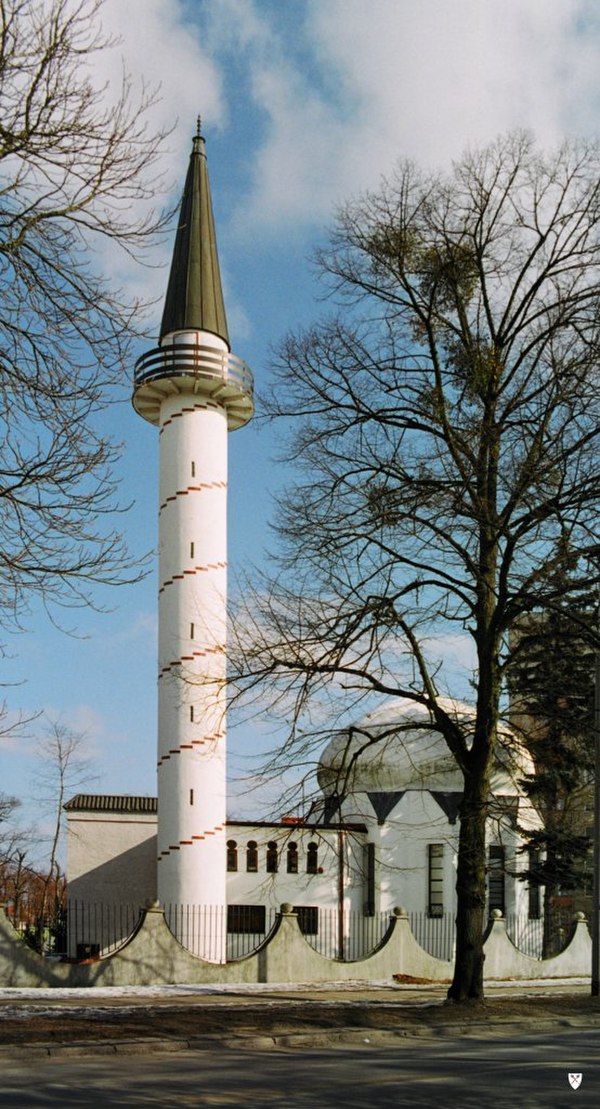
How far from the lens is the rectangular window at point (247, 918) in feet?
132

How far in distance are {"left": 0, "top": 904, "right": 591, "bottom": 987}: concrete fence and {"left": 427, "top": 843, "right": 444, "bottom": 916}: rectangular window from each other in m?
8.73

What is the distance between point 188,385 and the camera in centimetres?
4053

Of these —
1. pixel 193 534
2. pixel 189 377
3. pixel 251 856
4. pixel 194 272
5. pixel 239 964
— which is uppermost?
pixel 194 272

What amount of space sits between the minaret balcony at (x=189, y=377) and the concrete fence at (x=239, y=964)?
59.9 feet

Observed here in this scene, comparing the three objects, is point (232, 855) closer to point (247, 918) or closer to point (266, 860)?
point (266, 860)

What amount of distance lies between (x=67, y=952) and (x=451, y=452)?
2309 centimetres

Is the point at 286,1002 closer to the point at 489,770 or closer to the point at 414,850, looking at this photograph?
the point at 489,770

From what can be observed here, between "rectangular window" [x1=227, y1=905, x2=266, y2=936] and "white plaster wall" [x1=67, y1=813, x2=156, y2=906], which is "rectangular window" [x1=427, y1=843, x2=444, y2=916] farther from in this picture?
"white plaster wall" [x1=67, y1=813, x2=156, y2=906]

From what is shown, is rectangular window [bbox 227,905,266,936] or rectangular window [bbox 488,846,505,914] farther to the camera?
rectangular window [bbox 488,846,505,914]

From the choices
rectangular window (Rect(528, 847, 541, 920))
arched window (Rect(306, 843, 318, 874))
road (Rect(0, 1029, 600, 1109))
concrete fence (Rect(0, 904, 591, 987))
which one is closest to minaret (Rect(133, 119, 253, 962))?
arched window (Rect(306, 843, 318, 874))

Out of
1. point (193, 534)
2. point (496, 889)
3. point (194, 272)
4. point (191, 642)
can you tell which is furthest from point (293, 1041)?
point (194, 272)

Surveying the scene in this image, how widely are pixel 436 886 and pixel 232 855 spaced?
736 centimetres

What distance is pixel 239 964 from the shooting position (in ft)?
88.0

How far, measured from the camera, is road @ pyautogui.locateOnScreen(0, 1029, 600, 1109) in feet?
36.8
